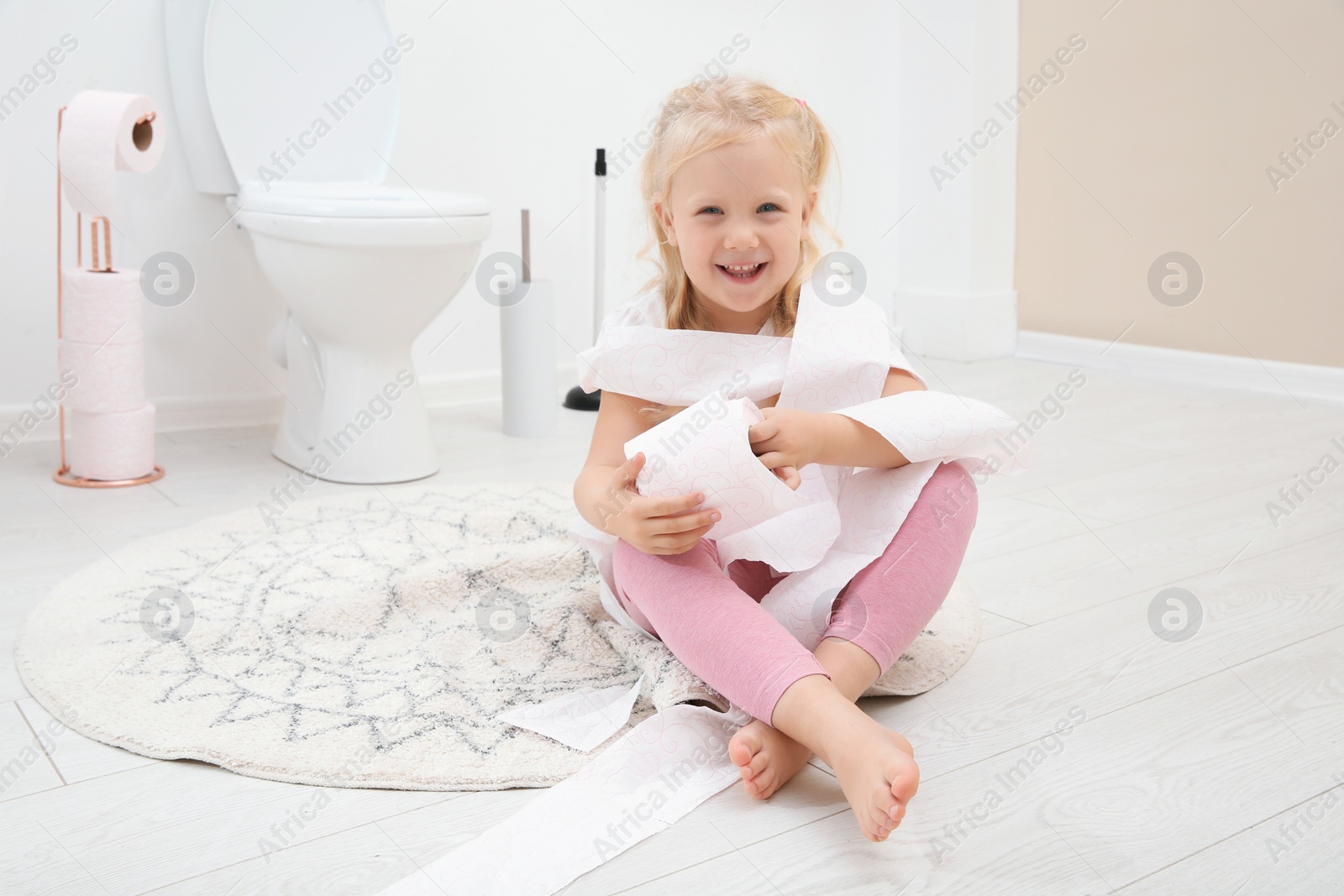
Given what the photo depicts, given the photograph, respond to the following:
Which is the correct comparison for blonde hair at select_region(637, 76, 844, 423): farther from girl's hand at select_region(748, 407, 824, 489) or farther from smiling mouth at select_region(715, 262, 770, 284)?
girl's hand at select_region(748, 407, 824, 489)

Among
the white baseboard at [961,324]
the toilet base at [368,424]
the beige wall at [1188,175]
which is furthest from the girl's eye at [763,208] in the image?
the white baseboard at [961,324]

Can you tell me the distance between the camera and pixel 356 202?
5.18 feet

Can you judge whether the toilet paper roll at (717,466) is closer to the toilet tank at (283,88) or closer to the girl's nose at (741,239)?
the girl's nose at (741,239)

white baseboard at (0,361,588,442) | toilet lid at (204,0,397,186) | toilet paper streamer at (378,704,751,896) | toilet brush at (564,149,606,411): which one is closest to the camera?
toilet paper streamer at (378,704,751,896)

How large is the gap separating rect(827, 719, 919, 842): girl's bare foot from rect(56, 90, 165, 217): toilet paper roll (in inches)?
55.2

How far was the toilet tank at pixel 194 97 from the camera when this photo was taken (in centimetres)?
185

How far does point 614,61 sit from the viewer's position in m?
2.40

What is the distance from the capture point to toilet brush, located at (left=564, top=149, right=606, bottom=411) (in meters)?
2.23

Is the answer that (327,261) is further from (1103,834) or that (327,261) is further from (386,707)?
(1103,834)

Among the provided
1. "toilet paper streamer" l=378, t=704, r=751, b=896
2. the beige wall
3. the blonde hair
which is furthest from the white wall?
"toilet paper streamer" l=378, t=704, r=751, b=896

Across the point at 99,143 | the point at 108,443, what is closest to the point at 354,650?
the point at 108,443

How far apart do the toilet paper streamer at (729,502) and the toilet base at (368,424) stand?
741mm

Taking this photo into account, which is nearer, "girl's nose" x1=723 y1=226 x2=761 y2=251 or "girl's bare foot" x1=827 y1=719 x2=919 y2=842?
"girl's bare foot" x1=827 y1=719 x2=919 y2=842

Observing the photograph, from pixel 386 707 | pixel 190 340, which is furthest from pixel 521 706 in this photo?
pixel 190 340
